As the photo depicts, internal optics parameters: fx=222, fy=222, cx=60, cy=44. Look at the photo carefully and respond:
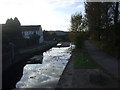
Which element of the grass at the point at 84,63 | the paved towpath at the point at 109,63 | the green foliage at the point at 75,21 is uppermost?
the green foliage at the point at 75,21

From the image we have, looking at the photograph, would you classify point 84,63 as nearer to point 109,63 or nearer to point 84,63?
point 84,63

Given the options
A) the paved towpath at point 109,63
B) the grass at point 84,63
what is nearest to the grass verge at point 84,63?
the grass at point 84,63

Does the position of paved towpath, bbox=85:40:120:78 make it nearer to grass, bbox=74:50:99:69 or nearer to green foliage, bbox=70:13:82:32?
grass, bbox=74:50:99:69

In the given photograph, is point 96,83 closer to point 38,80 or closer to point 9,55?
point 38,80

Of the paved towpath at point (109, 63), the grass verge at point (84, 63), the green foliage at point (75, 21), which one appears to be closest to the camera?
the paved towpath at point (109, 63)

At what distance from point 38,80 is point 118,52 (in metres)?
9.83

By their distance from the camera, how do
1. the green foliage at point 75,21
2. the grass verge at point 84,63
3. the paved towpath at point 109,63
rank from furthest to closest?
the green foliage at point 75,21 < the grass verge at point 84,63 < the paved towpath at point 109,63

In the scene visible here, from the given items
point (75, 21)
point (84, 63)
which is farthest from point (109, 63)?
point (75, 21)

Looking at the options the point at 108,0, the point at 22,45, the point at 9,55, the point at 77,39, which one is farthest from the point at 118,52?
the point at 22,45

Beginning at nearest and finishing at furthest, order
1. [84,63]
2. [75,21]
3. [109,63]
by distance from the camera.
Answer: [109,63] < [84,63] < [75,21]

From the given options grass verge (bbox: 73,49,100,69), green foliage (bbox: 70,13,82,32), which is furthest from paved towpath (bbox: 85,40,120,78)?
green foliage (bbox: 70,13,82,32)

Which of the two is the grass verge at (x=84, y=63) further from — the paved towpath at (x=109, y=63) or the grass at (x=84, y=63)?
the paved towpath at (x=109, y=63)

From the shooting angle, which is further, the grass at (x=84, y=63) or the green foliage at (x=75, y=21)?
the green foliage at (x=75, y=21)

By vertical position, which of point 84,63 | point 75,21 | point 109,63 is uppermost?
point 75,21
